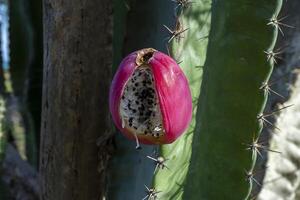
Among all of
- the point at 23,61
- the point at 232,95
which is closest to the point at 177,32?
the point at 232,95

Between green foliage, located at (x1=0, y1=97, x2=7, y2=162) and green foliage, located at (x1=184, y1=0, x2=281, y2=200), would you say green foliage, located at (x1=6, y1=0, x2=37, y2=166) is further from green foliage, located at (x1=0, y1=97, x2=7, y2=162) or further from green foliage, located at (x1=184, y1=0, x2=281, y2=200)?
green foliage, located at (x1=184, y1=0, x2=281, y2=200)

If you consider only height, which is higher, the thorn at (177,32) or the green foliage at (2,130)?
the thorn at (177,32)

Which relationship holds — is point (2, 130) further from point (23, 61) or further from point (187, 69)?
point (187, 69)

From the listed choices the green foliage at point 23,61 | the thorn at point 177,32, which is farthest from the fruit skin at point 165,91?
the green foliage at point 23,61

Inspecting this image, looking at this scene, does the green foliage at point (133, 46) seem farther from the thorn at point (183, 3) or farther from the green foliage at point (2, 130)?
the green foliage at point (2, 130)

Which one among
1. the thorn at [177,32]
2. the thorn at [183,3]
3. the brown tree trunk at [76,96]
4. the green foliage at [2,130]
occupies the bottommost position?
the green foliage at [2,130]

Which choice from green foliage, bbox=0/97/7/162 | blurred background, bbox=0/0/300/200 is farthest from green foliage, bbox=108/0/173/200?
green foliage, bbox=0/97/7/162

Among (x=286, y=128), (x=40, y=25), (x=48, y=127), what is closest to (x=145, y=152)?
(x=48, y=127)

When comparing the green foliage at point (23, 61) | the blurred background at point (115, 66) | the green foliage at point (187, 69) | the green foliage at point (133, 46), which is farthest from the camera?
the green foliage at point (23, 61)
